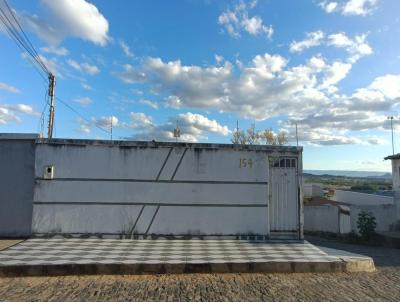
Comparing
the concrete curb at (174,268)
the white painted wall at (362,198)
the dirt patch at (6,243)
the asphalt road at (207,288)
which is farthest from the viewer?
the white painted wall at (362,198)

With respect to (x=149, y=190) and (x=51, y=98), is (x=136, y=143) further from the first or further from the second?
(x=51, y=98)

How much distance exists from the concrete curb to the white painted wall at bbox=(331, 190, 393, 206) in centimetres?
977

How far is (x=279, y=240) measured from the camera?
9.34m

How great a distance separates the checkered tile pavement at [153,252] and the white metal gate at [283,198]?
62cm

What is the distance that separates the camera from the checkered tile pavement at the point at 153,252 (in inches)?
277

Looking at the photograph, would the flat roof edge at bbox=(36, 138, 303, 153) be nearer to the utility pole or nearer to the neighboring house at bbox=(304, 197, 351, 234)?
the neighboring house at bbox=(304, 197, 351, 234)

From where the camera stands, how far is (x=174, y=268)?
22.3 ft

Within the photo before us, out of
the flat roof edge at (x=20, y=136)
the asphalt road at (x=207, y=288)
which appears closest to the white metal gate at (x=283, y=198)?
the asphalt road at (x=207, y=288)

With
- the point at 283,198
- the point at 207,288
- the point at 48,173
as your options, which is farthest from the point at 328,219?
the point at 48,173

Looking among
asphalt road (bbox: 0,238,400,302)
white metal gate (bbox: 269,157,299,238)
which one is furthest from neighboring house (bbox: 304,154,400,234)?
asphalt road (bbox: 0,238,400,302)

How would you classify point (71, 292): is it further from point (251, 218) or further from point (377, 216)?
point (377, 216)

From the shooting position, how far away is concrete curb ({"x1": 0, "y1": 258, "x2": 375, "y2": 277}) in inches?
260

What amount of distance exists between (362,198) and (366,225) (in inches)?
341

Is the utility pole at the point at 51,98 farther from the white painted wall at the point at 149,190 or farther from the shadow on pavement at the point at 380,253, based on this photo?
the shadow on pavement at the point at 380,253
